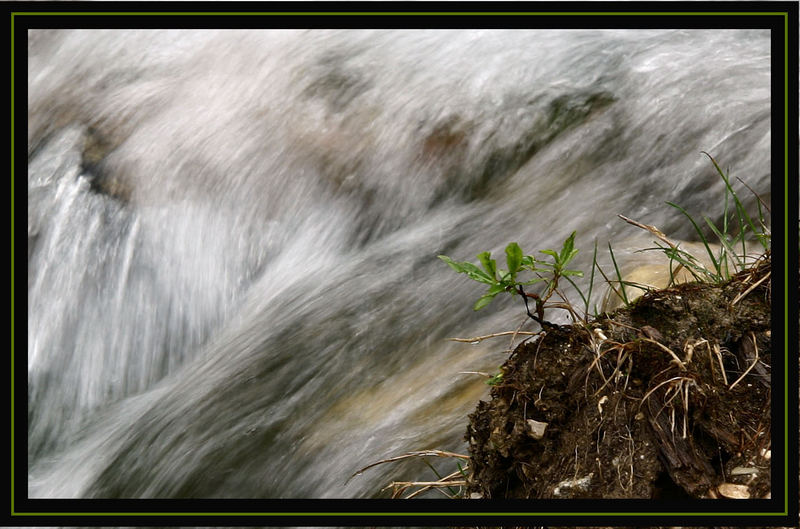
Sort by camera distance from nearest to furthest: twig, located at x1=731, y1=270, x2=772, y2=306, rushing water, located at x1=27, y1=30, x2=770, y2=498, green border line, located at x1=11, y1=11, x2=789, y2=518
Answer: green border line, located at x1=11, y1=11, x2=789, y2=518 < twig, located at x1=731, y1=270, x2=772, y2=306 < rushing water, located at x1=27, y1=30, x2=770, y2=498

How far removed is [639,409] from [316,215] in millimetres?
2197

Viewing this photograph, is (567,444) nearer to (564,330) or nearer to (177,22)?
(564,330)

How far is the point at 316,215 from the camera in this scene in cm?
A: 365

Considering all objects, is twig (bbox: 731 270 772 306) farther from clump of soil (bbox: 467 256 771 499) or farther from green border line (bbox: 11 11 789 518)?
green border line (bbox: 11 11 789 518)

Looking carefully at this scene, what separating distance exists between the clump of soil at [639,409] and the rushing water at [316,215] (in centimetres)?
Result: 65

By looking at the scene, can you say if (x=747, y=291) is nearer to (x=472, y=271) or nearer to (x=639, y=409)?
(x=639, y=409)

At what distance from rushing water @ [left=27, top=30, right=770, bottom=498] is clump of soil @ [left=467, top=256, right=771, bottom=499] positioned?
0.65 metres

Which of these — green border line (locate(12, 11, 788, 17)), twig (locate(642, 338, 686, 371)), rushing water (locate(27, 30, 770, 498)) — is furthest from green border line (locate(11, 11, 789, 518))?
rushing water (locate(27, 30, 770, 498))

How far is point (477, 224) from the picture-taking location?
324cm

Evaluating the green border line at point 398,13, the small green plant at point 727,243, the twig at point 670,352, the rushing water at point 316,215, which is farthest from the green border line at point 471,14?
the rushing water at point 316,215

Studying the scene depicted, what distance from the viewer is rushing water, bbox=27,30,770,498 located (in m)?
2.74
